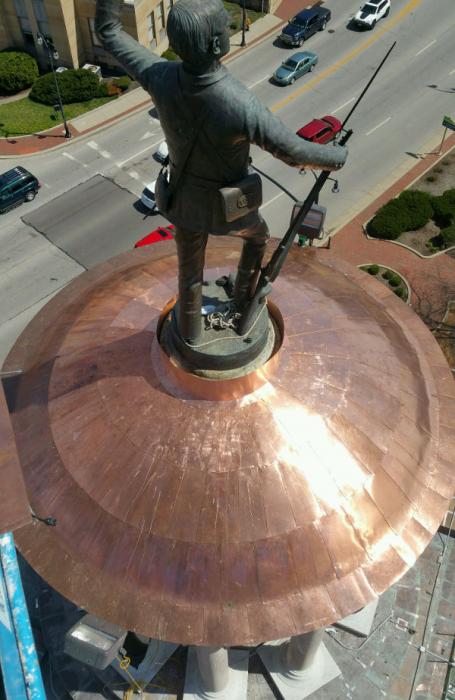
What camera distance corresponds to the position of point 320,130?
140 feet

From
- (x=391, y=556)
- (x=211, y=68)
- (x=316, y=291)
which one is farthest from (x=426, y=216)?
(x=211, y=68)

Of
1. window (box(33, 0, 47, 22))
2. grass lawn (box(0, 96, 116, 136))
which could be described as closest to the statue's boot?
grass lawn (box(0, 96, 116, 136))

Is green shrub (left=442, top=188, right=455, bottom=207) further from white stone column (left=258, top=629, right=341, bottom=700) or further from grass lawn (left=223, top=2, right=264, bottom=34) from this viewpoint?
white stone column (left=258, top=629, right=341, bottom=700)

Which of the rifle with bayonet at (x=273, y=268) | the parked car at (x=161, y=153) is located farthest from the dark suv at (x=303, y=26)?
the rifle with bayonet at (x=273, y=268)

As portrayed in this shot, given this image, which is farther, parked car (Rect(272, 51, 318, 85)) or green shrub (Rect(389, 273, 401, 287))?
parked car (Rect(272, 51, 318, 85))

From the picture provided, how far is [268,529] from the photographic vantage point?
507 inches

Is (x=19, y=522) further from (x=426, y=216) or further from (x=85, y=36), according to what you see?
(x=85, y=36)

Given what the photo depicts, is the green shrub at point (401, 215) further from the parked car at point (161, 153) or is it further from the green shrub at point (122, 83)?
the green shrub at point (122, 83)

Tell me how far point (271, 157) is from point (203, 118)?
35.2 meters

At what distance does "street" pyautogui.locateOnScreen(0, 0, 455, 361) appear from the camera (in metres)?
38.0

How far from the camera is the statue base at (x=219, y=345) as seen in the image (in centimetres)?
1348

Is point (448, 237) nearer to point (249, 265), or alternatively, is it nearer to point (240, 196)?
point (249, 265)

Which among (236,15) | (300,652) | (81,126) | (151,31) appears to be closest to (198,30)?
(300,652)

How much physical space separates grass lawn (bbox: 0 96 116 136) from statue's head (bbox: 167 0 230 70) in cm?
4247
